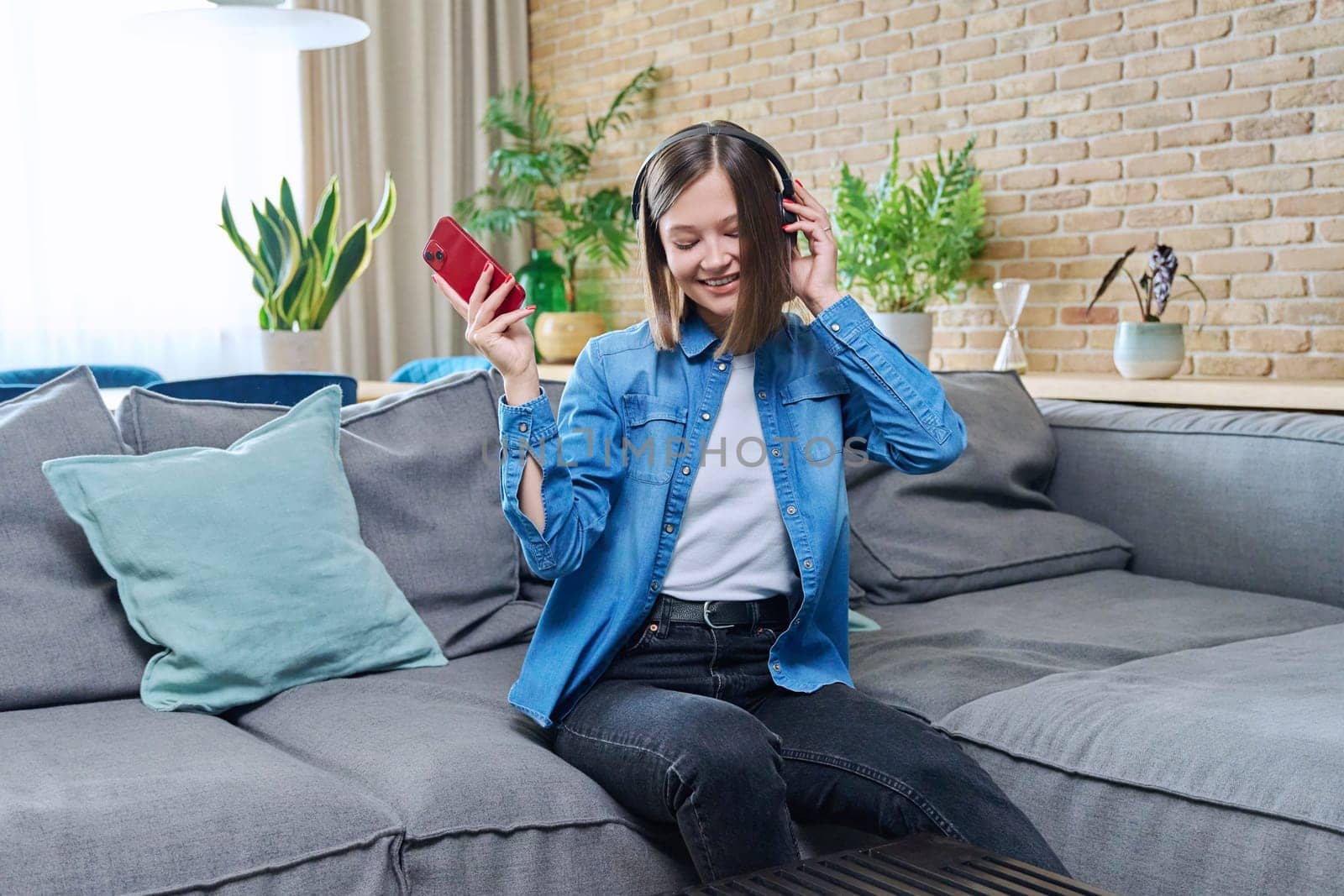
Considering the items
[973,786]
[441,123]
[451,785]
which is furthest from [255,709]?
[441,123]

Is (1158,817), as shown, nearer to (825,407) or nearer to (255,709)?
(825,407)

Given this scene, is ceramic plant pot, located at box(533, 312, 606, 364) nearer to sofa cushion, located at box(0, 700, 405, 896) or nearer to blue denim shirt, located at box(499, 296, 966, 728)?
blue denim shirt, located at box(499, 296, 966, 728)

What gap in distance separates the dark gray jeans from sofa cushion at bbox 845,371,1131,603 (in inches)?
28.4

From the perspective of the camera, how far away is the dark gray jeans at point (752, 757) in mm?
1249

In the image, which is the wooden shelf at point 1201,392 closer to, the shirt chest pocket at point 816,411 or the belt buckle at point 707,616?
the shirt chest pocket at point 816,411

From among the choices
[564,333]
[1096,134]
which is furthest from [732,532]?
[564,333]

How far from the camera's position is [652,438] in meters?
1.58

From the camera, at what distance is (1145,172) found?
145 inches

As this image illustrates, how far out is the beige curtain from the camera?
518cm

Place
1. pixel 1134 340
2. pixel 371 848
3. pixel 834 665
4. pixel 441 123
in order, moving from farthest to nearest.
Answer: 1. pixel 441 123
2. pixel 1134 340
3. pixel 834 665
4. pixel 371 848

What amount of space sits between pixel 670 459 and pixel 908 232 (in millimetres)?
2287

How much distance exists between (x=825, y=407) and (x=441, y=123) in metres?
4.24

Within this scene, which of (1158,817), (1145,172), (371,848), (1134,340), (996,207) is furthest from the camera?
(996,207)

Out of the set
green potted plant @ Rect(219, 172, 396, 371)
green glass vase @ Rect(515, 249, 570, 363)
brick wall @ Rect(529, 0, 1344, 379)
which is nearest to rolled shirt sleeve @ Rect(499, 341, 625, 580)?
green potted plant @ Rect(219, 172, 396, 371)
